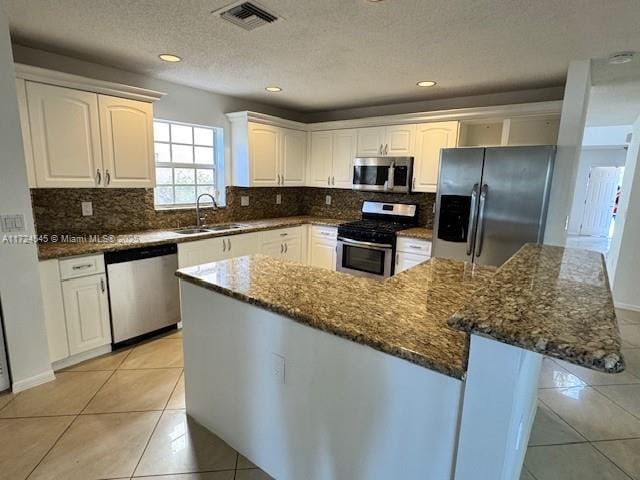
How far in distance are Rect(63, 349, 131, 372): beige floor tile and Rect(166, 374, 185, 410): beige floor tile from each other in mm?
632

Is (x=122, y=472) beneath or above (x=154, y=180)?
beneath

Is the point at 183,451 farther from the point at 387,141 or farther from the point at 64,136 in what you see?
the point at 387,141

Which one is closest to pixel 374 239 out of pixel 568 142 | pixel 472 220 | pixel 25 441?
pixel 472 220

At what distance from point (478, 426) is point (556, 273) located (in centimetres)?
67

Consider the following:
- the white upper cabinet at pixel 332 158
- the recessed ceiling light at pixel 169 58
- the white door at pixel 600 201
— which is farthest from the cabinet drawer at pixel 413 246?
the white door at pixel 600 201

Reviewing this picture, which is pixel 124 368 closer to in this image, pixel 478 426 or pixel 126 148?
pixel 126 148

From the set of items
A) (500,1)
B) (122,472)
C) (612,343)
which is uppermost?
(500,1)

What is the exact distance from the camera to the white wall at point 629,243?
12.3 ft

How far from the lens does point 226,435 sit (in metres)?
1.86

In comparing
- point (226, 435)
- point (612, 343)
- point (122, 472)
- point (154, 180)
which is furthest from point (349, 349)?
point (154, 180)

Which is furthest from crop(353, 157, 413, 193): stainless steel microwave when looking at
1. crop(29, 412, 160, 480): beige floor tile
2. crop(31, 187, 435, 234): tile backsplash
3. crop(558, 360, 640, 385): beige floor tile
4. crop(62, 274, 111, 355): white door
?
crop(29, 412, 160, 480): beige floor tile

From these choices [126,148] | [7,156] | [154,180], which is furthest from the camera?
[154,180]

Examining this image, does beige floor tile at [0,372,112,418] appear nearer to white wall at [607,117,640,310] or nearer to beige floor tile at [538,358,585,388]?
beige floor tile at [538,358,585,388]

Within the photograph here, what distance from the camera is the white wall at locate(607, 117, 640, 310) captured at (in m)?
3.76
